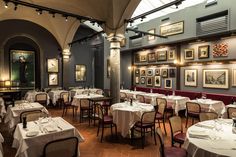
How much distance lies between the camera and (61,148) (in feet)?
8.51

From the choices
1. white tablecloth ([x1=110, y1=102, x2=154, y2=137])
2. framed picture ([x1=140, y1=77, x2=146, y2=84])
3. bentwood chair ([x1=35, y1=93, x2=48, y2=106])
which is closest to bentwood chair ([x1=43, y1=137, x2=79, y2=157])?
white tablecloth ([x1=110, y1=102, x2=154, y2=137])

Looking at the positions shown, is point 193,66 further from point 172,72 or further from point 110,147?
point 110,147

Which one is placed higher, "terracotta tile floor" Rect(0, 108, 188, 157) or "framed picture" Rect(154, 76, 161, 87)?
"framed picture" Rect(154, 76, 161, 87)

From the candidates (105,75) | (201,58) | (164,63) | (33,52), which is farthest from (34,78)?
(201,58)

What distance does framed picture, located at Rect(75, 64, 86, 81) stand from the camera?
40.8ft

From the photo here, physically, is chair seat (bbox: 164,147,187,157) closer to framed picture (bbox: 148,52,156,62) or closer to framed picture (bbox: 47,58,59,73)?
framed picture (bbox: 148,52,156,62)

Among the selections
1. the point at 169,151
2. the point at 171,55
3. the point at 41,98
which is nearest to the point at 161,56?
the point at 171,55

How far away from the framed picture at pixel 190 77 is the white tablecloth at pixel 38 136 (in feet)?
22.1

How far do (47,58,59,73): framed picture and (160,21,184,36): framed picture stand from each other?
255 inches

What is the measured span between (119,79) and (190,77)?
380 centimetres

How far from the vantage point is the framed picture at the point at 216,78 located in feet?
23.8

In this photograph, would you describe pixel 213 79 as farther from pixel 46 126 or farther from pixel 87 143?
pixel 46 126

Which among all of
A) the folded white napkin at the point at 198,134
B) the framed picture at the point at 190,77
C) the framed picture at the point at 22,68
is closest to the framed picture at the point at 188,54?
the framed picture at the point at 190,77

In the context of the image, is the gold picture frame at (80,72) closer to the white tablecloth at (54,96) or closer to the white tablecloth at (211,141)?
the white tablecloth at (54,96)
